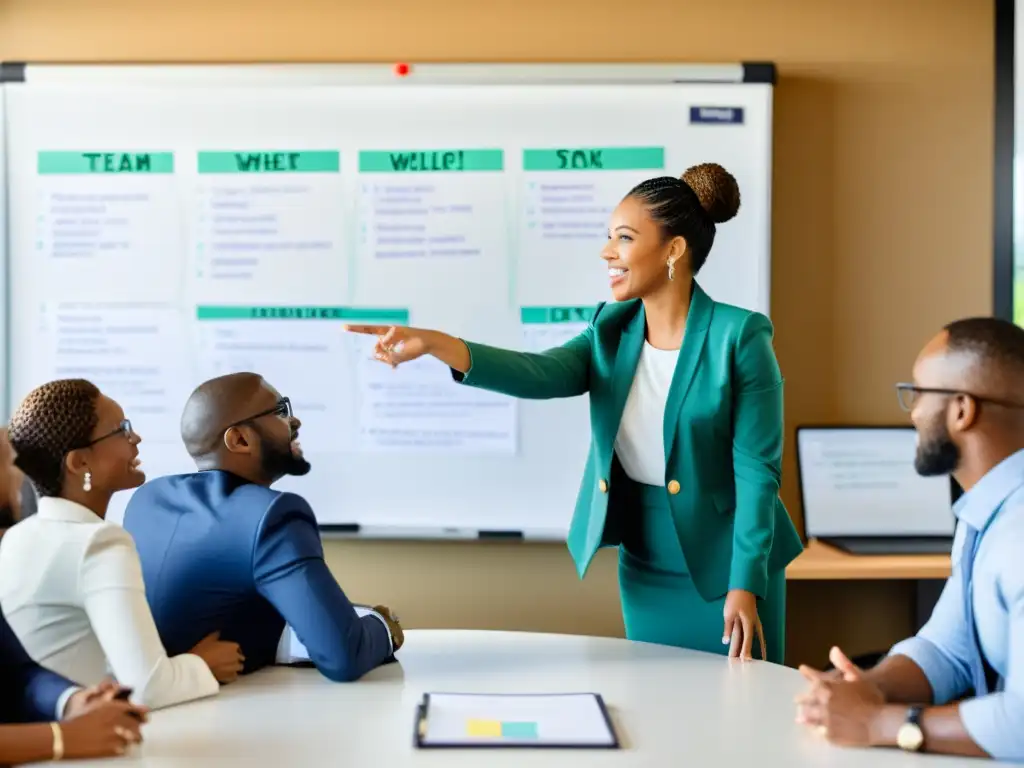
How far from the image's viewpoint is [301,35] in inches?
126

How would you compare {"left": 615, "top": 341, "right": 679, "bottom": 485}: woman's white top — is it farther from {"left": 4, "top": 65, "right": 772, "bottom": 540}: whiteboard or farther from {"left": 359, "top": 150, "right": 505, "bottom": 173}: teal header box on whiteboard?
{"left": 359, "top": 150, "right": 505, "bottom": 173}: teal header box on whiteboard

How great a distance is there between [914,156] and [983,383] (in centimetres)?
191

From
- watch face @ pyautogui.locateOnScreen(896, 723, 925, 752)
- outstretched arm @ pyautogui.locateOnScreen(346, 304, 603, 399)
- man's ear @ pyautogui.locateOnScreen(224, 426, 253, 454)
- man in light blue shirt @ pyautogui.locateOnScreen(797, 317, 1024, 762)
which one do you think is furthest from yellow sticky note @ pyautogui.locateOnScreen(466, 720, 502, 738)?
outstretched arm @ pyautogui.locateOnScreen(346, 304, 603, 399)

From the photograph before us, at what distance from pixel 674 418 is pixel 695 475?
0.13 m

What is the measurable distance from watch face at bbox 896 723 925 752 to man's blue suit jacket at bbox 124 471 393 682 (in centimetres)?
85

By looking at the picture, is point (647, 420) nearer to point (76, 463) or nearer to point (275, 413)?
point (275, 413)

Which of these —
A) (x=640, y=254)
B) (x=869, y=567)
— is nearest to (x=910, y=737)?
(x=640, y=254)

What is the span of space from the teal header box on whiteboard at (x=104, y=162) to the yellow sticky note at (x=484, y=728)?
2.32 meters

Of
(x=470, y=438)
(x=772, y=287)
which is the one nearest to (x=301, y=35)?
(x=470, y=438)

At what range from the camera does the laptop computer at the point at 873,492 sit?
10.1 ft

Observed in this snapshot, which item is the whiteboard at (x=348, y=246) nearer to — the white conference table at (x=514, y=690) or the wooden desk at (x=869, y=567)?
the wooden desk at (x=869, y=567)

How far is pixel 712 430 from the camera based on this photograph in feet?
7.07

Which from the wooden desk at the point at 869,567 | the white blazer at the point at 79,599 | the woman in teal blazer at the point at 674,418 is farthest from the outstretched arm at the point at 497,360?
the wooden desk at the point at 869,567

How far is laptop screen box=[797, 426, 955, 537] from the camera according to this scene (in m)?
3.09
